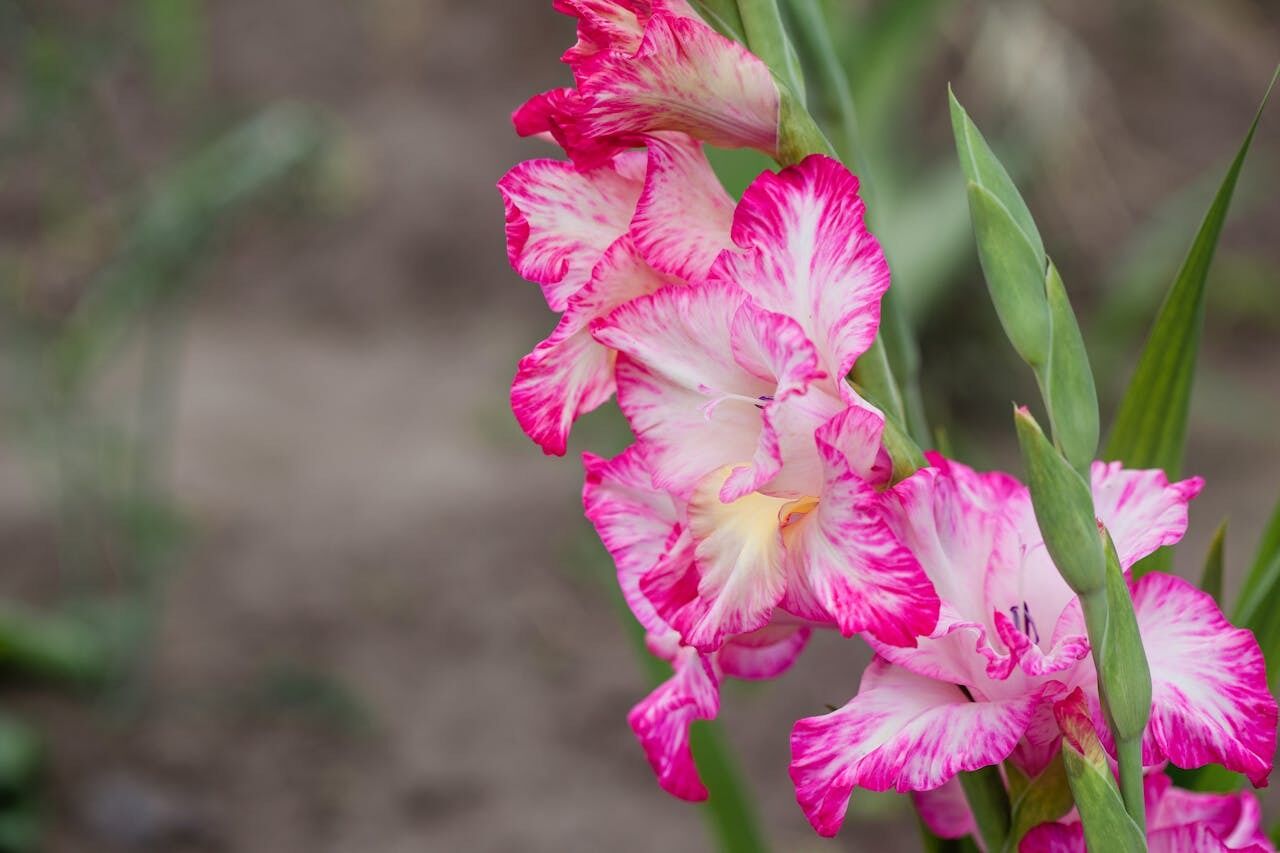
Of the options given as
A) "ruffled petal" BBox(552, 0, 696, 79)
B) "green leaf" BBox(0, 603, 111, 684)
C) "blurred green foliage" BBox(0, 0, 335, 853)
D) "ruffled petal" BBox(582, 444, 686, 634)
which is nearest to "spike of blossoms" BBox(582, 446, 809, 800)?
"ruffled petal" BBox(582, 444, 686, 634)

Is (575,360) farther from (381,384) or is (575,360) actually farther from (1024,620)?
(381,384)

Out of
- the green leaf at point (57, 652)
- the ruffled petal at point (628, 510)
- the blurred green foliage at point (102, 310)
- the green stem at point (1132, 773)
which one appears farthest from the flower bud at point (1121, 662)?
A: the green leaf at point (57, 652)

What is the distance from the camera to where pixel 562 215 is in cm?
35

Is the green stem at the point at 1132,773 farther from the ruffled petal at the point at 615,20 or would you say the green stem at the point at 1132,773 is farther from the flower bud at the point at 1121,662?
the ruffled petal at the point at 615,20

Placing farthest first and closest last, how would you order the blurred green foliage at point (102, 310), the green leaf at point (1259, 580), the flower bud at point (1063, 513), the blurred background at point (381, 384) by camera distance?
the blurred background at point (381, 384) < the blurred green foliage at point (102, 310) < the green leaf at point (1259, 580) < the flower bud at point (1063, 513)

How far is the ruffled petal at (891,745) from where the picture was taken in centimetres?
32

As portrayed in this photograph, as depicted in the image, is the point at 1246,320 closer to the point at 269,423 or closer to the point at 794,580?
A: the point at 269,423

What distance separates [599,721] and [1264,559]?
1393 millimetres

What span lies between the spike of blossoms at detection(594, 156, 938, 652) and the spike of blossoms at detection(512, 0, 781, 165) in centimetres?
2

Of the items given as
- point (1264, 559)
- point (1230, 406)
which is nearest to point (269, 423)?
point (1230, 406)

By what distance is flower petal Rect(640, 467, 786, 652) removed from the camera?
1.03 feet

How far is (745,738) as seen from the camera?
176cm

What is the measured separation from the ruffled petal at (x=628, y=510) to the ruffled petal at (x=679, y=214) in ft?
0.17

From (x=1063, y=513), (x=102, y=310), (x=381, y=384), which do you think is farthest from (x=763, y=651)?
(x=381, y=384)
